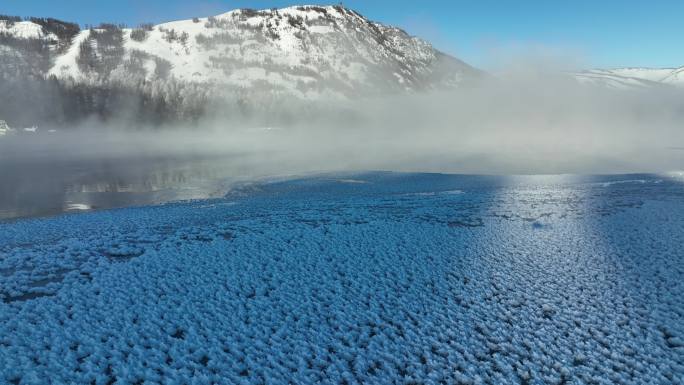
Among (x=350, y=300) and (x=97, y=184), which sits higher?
(x=97, y=184)

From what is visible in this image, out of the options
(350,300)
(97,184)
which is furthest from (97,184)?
(350,300)

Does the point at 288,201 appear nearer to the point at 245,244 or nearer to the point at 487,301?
the point at 245,244

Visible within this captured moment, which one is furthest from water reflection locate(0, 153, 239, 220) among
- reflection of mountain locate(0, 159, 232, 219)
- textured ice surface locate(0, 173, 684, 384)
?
textured ice surface locate(0, 173, 684, 384)

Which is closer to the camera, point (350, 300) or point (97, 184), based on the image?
point (350, 300)

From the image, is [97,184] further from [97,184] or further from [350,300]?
[350,300]

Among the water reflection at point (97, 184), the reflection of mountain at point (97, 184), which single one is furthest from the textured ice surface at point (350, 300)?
the reflection of mountain at point (97, 184)

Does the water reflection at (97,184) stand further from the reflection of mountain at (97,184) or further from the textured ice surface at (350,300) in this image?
the textured ice surface at (350,300)

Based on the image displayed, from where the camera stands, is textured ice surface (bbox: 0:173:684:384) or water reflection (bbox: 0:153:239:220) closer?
textured ice surface (bbox: 0:173:684:384)

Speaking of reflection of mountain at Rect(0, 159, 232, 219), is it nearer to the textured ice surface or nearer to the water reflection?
the water reflection

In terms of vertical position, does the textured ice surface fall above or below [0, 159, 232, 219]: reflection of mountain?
below
